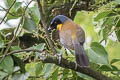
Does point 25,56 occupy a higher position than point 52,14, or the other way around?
point 52,14

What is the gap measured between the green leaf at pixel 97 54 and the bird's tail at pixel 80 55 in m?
0.02

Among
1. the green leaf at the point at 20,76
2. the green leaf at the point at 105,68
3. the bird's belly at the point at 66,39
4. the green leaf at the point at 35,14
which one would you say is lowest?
the green leaf at the point at 20,76

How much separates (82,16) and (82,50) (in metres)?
1.10

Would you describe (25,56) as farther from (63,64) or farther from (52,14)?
(63,64)

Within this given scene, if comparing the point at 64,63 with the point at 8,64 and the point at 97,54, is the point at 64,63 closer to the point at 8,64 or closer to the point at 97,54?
the point at 97,54

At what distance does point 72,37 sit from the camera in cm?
137

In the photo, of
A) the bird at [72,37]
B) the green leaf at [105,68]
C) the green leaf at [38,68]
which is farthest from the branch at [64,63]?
the green leaf at [38,68]

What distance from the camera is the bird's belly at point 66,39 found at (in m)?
1.32

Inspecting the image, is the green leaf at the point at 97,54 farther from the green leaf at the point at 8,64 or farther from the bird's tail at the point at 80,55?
the green leaf at the point at 8,64

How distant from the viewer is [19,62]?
135 centimetres

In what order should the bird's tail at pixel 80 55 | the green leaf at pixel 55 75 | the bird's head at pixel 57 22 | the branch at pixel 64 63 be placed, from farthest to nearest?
the bird's head at pixel 57 22, the green leaf at pixel 55 75, the bird's tail at pixel 80 55, the branch at pixel 64 63

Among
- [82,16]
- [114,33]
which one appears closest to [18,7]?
[114,33]

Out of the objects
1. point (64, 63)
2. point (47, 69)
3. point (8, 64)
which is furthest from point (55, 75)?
point (64, 63)

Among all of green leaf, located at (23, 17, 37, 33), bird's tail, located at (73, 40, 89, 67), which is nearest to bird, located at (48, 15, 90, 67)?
bird's tail, located at (73, 40, 89, 67)
